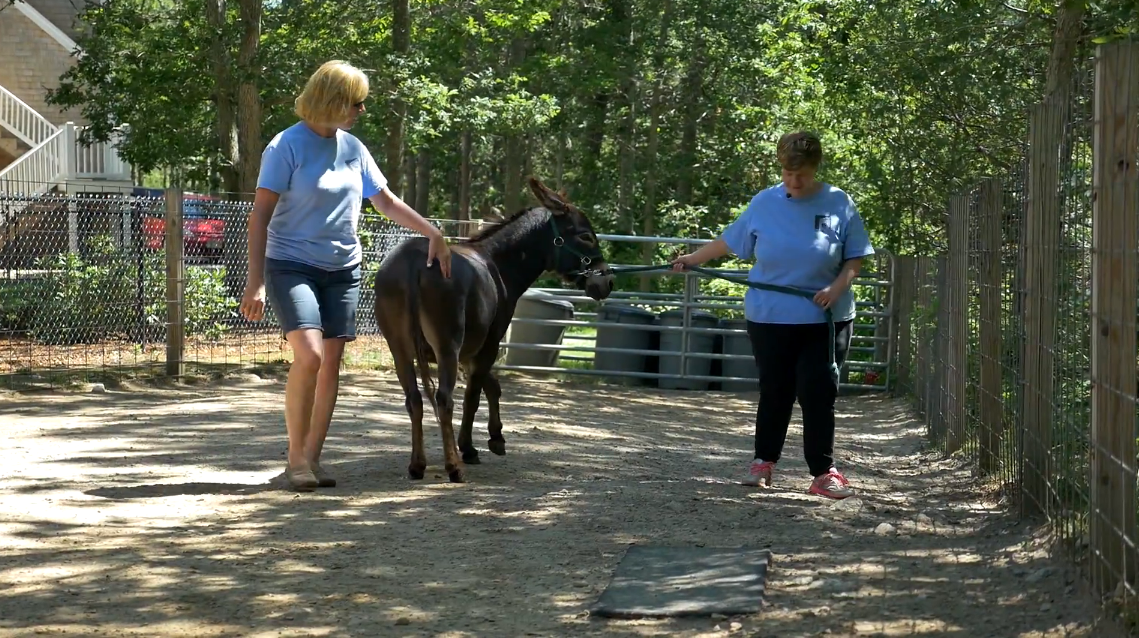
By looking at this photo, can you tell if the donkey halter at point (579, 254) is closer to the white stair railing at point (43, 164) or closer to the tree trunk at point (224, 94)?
the tree trunk at point (224, 94)

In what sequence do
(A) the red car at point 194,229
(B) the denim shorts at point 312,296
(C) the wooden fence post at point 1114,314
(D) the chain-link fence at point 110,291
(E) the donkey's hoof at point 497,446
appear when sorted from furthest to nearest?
(A) the red car at point 194,229, (D) the chain-link fence at point 110,291, (E) the donkey's hoof at point 497,446, (B) the denim shorts at point 312,296, (C) the wooden fence post at point 1114,314


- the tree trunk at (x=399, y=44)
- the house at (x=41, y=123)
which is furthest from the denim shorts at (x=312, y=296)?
the tree trunk at (x=399, y=44)

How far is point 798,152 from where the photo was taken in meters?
6.81

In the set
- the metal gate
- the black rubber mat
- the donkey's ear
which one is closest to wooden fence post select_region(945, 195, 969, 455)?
the donkey's ear

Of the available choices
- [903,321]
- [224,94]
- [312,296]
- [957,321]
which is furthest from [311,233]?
[224,94]

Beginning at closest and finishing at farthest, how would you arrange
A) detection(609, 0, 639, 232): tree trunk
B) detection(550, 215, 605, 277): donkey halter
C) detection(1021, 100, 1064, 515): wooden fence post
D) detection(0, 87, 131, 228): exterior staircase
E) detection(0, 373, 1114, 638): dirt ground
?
1. detection(0, 373, 1114, 638): dirt ground
2. detection(1021, 100, 1064, 515): wooden fence post
3. detection(550, 215, 605, 277): donkey halter
4. detection(0, 87, 131, 228): exterior staircase
5. detection(609, 0, 639, 232): tree trunk

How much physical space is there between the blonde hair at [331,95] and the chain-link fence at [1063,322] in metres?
3.14

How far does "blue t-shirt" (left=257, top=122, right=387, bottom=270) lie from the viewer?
22.2ft

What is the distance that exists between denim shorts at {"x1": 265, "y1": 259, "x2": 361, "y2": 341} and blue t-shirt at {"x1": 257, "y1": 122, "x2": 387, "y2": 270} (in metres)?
0.05

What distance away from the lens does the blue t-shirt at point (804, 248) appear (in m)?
6.88

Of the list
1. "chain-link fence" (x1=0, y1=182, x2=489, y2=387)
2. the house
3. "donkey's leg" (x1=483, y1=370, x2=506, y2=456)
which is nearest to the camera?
"donkey's leg" (x1=483, y1=370, x2=506, y2=456)

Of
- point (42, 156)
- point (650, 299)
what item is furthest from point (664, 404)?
point (42, 156)

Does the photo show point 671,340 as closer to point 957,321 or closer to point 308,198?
point 957,321

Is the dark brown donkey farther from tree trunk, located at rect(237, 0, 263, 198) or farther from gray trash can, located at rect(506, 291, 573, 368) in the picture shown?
tree trunk, located at rect(237, 0, 263, 198)
